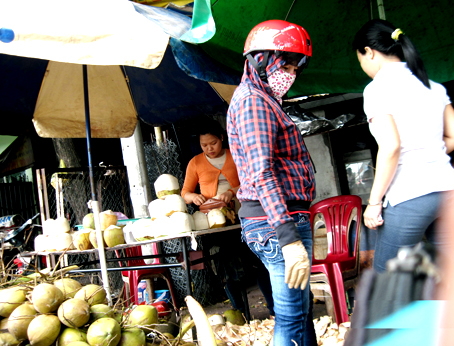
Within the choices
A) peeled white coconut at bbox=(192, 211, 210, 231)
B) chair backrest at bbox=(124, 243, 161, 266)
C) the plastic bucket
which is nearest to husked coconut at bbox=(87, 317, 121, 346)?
peeled white coconut at bbox=(192, 211, 210, 231)

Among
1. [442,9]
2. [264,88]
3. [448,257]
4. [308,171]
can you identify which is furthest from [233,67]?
[448,257]

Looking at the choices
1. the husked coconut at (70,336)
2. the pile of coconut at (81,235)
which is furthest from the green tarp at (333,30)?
the husked coconut at (70,336)

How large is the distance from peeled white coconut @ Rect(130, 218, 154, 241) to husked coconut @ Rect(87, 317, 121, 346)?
1.32 meters

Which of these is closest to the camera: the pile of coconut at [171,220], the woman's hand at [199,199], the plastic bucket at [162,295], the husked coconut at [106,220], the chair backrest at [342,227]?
the pile of coconut at [171,220]

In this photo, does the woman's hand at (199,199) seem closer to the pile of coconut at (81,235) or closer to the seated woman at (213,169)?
the seated woman at (213,169)

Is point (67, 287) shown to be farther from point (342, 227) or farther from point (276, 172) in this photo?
point (342, 227)

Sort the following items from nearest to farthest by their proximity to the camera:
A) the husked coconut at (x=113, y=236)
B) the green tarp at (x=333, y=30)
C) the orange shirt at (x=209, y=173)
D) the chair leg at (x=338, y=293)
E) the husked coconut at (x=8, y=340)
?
the husked coconut at (x=8, y=340) → the green tarp at (x=333, y=30) → the chair leg at (x=338, y=293) → the husked coconut at (x=113, y=236) → the orange shirt at (x=209, y=173)

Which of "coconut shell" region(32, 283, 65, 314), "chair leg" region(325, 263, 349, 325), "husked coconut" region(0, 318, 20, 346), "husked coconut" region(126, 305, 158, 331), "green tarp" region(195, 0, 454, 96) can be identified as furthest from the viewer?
"chair leg" region(325, 263, 349, 325)

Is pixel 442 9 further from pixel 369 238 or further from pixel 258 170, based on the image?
pixel 258 170

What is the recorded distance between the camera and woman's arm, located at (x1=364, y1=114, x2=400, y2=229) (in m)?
1.74

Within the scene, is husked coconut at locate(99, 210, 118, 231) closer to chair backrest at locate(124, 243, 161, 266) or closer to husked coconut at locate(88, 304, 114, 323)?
chair backrest at locate(124, 243, 161, 266)

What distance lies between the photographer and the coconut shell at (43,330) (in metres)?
1.57

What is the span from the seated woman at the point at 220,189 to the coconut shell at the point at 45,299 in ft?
5.45

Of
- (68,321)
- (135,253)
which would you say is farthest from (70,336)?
(135,253)
